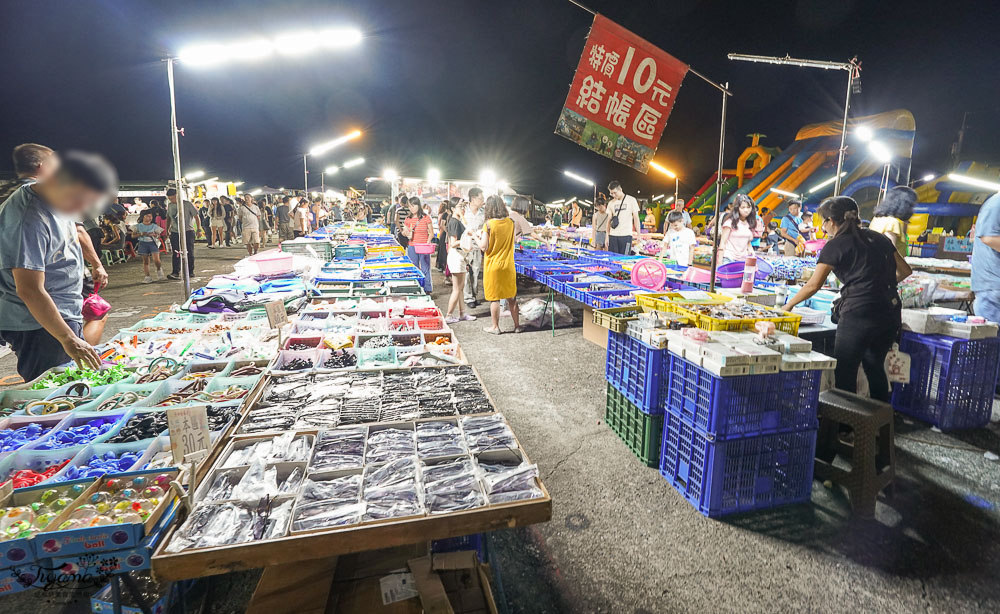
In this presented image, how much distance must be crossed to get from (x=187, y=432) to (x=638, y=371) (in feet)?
8.81

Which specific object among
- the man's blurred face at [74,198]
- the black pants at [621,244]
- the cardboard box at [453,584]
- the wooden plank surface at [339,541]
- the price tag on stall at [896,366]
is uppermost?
the man's blurred face at [74,198]

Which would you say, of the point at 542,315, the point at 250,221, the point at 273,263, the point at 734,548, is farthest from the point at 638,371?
the point at 250,221

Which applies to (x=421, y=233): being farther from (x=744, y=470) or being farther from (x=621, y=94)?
(x=744, y=470)

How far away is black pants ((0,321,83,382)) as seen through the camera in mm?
2992

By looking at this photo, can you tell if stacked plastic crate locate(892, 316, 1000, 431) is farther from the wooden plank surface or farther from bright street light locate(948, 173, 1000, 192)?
bright street light locate(948, 173, 1000, 192)

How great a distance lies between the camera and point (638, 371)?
342cm

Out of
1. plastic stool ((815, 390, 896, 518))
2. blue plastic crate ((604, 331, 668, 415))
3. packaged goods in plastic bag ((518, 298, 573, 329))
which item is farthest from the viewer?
packaged goods in plastic bag ((518, 298, 573, 329))

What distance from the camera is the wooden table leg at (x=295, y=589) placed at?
1.63 m

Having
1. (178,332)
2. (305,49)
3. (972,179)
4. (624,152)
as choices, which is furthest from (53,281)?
(972,179)

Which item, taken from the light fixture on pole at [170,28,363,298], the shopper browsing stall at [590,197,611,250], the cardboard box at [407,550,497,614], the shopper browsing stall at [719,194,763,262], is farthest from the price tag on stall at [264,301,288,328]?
the shopper browsing stall at [590,197,611,250]

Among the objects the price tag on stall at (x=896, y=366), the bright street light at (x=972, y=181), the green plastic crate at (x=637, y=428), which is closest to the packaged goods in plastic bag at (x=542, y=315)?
the green plastic crate at (x=637, y=428)

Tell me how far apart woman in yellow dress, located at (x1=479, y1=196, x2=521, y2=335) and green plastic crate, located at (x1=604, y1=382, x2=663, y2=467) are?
2.88 metres

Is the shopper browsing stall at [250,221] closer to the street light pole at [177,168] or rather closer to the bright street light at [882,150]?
the street light pole at [177,168]

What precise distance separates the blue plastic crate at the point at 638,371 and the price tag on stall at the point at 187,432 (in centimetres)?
254
